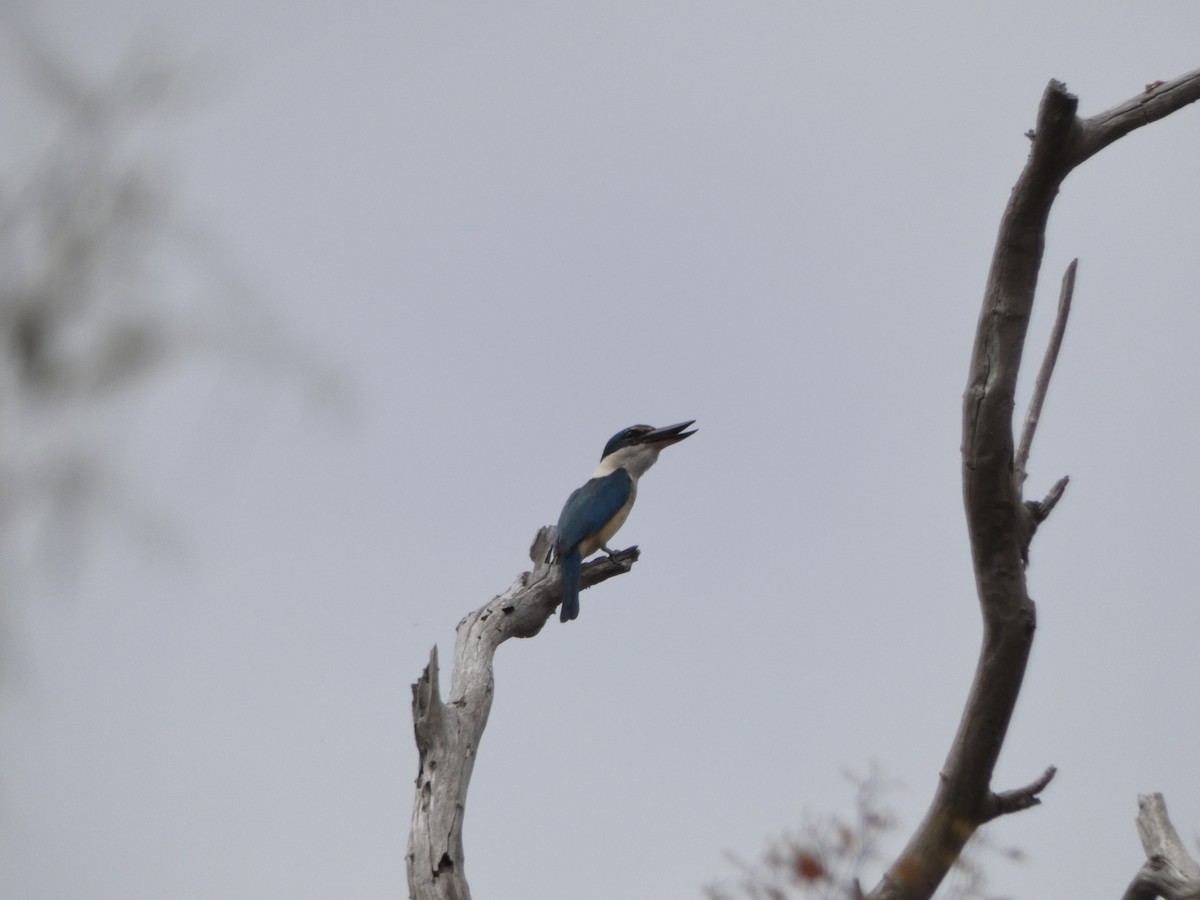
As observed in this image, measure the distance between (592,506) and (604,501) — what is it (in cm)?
18

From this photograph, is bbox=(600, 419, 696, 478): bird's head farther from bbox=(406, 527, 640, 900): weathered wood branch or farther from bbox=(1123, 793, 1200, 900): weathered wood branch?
bbox=(1123, 793, 1200, 900): weathered wood branch

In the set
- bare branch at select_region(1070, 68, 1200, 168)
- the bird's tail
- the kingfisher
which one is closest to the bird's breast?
the kingfisher

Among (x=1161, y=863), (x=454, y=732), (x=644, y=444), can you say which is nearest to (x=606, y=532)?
(x=644, y=444)

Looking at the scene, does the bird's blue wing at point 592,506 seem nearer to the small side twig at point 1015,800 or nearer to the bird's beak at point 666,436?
the bird's beak at point 666,436

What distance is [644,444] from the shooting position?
914cm

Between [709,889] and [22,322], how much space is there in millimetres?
2741

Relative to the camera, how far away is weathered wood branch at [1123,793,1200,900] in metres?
3.82

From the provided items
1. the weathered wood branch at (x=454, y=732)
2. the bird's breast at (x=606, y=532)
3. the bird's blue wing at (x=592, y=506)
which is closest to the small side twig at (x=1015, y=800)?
the weathered wood branch at (x=454, y=732)

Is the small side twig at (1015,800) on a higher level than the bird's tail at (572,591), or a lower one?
lower

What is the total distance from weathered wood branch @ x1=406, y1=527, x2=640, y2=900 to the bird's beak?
13.7ft

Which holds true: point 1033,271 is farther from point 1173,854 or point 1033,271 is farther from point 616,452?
point 616,452

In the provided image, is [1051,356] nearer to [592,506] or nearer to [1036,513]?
[1036,513]

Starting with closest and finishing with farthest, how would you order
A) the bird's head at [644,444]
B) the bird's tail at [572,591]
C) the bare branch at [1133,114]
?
the bare branch at [1133,114]
the bird's tail at [572,591]
the bird's head at [644,444]

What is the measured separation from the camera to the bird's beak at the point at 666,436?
911 centimetres
